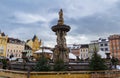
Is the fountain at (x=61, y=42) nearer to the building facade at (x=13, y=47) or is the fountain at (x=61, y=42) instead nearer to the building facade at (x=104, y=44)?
the building facade at (x=13, y=47)

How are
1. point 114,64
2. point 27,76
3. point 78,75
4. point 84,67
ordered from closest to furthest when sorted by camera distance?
point 27,76, point 78,75, point 84,67, point 114,64

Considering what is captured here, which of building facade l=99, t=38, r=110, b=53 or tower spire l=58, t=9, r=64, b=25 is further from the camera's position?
building facade l=99, t=38, r=110, b=53

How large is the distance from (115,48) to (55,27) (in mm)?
65637

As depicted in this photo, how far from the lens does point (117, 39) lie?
3211 inches

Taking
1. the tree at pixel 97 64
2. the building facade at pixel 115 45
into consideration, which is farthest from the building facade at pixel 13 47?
the tree at pixel 97 64

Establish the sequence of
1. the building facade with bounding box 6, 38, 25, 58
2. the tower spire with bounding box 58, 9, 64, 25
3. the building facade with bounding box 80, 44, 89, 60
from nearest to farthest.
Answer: the tower spire with bounding box 58, 9, 64, 25
the building facade with bounding box 6, 38, 25, 58
the building facade with bounding box 80, 44, 89, 60

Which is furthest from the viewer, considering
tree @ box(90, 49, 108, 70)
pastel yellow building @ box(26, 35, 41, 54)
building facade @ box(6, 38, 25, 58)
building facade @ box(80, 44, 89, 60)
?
building facade @ box(80, 44, 89, 60)

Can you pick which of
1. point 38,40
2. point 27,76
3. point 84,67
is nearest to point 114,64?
point 84,67

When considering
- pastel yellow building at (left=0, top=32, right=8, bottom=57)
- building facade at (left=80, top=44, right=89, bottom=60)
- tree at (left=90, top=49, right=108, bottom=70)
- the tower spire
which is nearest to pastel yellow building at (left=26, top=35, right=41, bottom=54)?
pastel yellow building at (left=0, top=32, right=8, bottom=57)

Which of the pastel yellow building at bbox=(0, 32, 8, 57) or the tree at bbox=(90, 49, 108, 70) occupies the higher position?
the pastel yellow building at bbox=(0, 32, 8, 57)

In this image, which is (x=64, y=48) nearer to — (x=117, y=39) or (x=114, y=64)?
(x=114, y=64)

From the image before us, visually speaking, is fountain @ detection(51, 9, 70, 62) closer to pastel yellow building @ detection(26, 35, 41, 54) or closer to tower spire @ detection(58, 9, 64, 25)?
tower spire @ detection(58, 9, 64, 25)

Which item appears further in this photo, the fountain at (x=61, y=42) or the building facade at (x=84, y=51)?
the building facade at (x=84, y=51)

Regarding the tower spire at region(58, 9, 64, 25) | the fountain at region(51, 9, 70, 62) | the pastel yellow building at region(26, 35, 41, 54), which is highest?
the pastel yellow building at region(26, 35, 41, 54)
